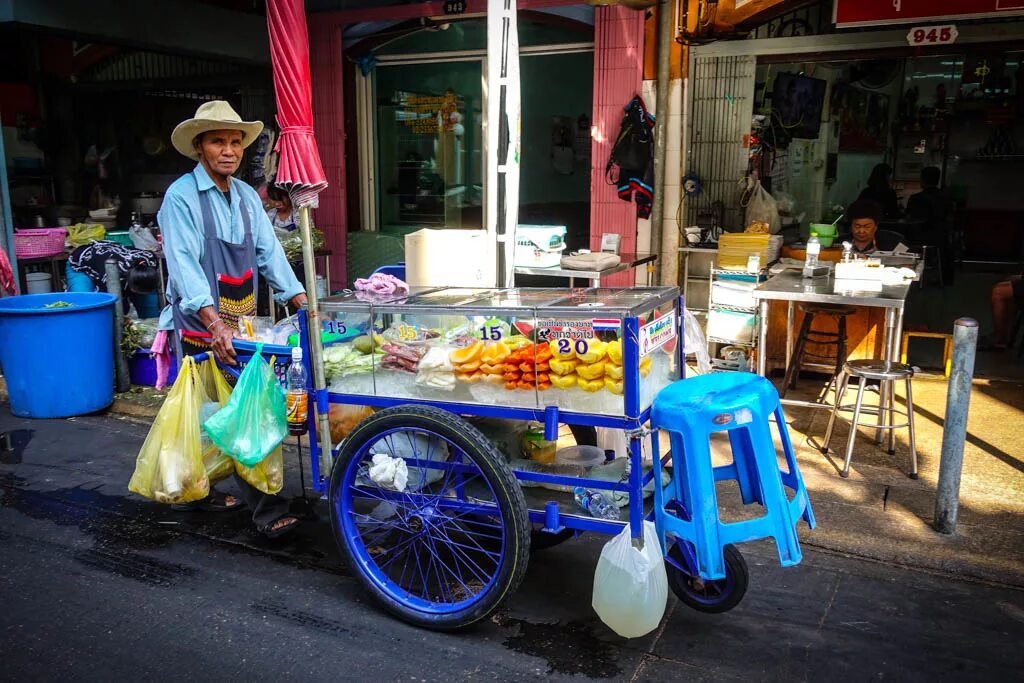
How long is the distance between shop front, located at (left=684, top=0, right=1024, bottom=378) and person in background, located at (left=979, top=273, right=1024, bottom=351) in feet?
1.78

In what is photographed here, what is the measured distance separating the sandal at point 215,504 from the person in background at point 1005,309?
676cm

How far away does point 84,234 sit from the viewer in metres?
8.38

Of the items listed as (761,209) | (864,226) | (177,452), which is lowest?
(177,452)

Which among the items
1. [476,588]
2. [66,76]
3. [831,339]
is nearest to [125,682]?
[476,588]

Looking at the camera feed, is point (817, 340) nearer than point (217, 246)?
No

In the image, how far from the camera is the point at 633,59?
25.4 feet

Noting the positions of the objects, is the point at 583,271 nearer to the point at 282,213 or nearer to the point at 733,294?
the point at 733,294

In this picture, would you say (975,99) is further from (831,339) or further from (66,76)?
(66,76)

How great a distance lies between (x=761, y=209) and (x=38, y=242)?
666 centimetres

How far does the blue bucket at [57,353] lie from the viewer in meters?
6.22

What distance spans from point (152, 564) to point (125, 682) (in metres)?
1.05

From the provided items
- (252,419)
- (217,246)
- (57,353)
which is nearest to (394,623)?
(252,419)

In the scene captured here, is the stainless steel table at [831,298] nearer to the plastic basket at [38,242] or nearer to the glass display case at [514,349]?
the glass display case at [514,349]

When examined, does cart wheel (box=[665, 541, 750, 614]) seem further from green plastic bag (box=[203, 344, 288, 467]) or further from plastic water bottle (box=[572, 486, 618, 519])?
green plastic bag (box=[203, 344, 288, 467])
